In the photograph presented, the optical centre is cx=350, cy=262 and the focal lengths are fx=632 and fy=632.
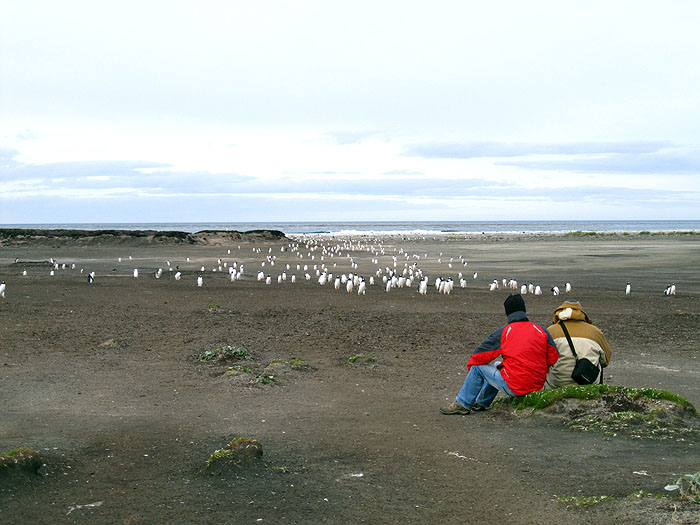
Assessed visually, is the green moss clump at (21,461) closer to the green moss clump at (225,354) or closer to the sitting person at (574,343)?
the green moss clump at (225,354)

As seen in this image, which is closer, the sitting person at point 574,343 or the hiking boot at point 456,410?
the sitting person at point 574,343

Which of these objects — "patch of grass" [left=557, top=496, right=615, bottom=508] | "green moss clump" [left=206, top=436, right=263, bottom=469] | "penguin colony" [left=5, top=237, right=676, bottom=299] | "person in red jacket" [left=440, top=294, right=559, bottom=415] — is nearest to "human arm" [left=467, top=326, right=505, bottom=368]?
"person in red jacket" [left=440, top=294, right=559, bottom=415]

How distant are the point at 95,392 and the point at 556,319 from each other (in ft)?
24.4

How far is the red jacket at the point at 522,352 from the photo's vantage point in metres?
8.24

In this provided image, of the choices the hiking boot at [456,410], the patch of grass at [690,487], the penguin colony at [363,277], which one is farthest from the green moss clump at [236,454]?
the penguin colony at [363,277]

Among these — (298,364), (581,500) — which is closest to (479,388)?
(581,500)

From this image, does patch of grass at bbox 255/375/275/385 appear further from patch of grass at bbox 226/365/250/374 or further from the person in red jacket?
the person in red jacket

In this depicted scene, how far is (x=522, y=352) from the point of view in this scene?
8.27m

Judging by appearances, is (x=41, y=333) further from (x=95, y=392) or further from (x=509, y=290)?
(x=509, y=290)

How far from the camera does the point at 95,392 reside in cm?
1053

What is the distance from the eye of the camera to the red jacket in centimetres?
824

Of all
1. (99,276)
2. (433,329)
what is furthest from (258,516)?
(99,276)

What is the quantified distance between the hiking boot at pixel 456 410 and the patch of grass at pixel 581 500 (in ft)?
9.82

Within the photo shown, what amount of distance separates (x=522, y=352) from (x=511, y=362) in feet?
0.85
